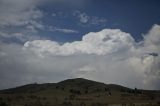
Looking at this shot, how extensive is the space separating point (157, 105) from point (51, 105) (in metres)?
69.6

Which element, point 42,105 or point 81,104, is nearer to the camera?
point 42,105

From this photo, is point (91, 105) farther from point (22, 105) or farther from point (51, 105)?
point (22, 105)

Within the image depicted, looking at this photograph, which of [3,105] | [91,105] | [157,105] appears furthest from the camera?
[91,105]

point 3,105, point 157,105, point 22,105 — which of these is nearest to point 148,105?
point 157,105

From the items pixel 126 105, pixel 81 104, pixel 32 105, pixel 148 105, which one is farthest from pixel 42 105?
pixel 148 105

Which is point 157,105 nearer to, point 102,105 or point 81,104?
point 102,105

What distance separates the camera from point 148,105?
179 metres

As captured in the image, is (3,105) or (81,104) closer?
(3,105)

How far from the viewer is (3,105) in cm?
12512

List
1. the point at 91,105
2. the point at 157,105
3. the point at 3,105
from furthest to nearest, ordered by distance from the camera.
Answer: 1. the point at 91,105
2. the point at 157,105
3. the point at 3,105

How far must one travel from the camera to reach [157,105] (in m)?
179

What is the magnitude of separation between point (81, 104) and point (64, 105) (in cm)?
1505

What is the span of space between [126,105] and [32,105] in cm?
6232

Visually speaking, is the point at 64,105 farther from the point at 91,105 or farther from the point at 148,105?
the point at 148,105
